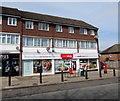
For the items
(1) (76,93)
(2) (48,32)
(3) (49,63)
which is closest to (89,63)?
(3) (49,63)

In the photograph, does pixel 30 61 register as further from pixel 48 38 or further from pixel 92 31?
pixel 92 31

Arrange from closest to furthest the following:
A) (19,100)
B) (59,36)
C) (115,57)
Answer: (19,100), (59,36), (115,57)

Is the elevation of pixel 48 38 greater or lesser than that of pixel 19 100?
greater

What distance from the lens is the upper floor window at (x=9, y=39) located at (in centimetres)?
1764

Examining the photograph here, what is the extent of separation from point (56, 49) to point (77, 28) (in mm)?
5874

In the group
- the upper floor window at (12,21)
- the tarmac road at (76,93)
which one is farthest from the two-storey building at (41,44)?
the tarmac road at (76,93)

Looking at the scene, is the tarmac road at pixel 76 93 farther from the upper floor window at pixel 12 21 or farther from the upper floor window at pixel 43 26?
the upper floor window at pixel 43 26

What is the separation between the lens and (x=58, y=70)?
21047 millimetres

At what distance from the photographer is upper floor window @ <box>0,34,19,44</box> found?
1764 cm

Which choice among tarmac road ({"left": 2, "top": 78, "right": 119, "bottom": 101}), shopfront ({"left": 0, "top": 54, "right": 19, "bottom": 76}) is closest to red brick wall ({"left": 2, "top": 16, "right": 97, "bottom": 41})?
shopfront ({"left": 0, "top": 54, "right": 19, "bottom": 76})

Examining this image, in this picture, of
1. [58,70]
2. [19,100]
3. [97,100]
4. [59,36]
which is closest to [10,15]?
[59,36]

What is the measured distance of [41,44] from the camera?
20391 millimetres

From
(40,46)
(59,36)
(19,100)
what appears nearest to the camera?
(19,100)

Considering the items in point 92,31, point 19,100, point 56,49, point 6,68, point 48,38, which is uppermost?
point 92,31
